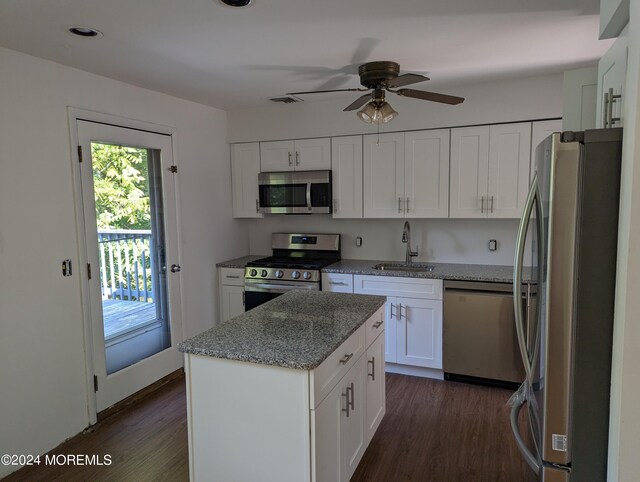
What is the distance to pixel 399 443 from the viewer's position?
8.52 ft

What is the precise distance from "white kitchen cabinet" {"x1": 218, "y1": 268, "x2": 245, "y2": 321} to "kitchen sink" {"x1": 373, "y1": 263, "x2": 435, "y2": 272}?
52.8 inches

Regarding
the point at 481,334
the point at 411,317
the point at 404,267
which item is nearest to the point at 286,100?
the point at 404,267

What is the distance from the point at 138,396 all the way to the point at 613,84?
3499mm

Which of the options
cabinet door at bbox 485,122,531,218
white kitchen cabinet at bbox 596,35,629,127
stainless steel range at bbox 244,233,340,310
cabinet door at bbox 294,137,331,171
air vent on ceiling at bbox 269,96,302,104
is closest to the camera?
white kitchen cabinet at bbox 596,35,629,127

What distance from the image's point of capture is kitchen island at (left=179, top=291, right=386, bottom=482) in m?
1.65

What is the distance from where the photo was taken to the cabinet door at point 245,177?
14.0 ft

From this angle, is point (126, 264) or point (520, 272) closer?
point (520, 272)

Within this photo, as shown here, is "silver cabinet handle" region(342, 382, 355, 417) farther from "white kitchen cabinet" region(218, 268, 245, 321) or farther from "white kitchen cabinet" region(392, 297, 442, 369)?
"white kitchen cabinet" region(218, 268, 245, 321)

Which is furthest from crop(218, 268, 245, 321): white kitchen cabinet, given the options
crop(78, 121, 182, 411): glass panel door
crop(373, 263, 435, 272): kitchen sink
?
crop(373, 263, 435, 272): kitchen sink

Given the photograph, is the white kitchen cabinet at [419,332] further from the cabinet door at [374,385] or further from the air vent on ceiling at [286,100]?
the air vent on ceiling at [286,100]

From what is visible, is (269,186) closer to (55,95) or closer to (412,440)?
(55,95)

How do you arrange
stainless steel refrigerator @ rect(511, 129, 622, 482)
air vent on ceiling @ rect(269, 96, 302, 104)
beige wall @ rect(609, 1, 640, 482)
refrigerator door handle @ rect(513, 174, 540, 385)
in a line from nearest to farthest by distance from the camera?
beige wall @ rect(609, 1, 640, 482) < stainless steel refrigerator @ rect(511, 129, 622, 482) < refrigerator door handle @ rect(513, 174, 540, 385) < air vent on ceiling @ rect(269, 96, 302, 104)

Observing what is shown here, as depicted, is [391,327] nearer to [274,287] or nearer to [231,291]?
[274,287]

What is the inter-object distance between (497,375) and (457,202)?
143cm
